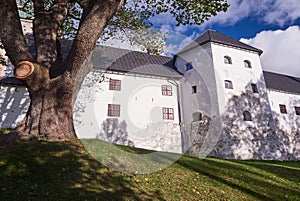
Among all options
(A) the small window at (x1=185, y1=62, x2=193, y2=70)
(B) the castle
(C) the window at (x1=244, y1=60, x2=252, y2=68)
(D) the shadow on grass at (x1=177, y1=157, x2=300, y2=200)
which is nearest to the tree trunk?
(D) the shadow on grass at (x1=177, y1=157, x2=300, y2=200)

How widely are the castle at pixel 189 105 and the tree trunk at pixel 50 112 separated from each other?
30.7ft

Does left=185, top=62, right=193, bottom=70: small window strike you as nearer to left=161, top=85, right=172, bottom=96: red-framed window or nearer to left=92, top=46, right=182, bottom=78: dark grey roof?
left=92, top=46, right=182, bottom=78: dark grey roof

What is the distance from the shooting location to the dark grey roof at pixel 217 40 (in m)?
18.1

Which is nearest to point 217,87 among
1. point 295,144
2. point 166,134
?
point 166,134

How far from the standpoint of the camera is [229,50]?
18.2 metres

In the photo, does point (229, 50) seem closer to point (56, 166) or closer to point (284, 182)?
point (284, 182)

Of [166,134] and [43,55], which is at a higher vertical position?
[43,55]

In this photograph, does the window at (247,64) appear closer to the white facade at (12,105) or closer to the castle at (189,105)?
the castle at (189,105)

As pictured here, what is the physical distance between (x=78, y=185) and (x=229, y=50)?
17946 mm

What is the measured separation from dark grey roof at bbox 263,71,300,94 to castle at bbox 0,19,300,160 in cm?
235

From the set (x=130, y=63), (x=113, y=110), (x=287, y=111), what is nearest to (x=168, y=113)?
(x=113, y=110)

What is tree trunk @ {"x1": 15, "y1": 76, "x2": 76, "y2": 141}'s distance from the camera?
5637 millimetres

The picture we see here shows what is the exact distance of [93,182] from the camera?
4.11 metres

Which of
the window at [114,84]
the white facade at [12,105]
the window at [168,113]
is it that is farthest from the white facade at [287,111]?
the white facade at [12,105]
